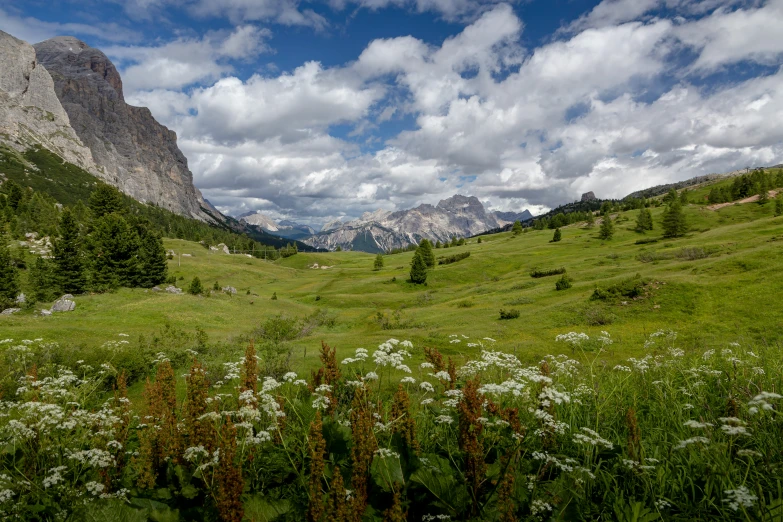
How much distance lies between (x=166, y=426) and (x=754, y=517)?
7.21 meters

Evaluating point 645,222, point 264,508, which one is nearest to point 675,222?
point 645,222

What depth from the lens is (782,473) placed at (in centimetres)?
422

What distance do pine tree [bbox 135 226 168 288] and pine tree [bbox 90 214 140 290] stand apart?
88.1 inches

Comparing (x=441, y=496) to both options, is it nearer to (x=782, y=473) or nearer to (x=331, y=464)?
(x=331, y=464)

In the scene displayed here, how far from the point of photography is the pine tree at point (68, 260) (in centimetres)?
5238

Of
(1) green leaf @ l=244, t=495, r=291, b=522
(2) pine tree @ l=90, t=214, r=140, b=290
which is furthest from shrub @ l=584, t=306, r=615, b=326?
(2) pine tree @ l=90, t=214, r=140, b=290

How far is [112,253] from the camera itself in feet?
181

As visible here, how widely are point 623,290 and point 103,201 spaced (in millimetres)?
83711

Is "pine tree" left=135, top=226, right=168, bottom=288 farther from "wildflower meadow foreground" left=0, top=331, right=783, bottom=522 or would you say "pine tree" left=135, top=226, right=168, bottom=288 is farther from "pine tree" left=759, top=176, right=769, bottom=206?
"pine tree" left=759, top=176, right=769, bottom=206

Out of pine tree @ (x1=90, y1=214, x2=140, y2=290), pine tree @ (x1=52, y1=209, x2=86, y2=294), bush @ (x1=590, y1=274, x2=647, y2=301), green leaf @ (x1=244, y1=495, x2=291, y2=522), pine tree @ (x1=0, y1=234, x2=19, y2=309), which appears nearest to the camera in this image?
green leaf @ (x1=244, y1=495, x2=291, y2=522)

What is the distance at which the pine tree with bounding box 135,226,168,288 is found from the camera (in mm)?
59500

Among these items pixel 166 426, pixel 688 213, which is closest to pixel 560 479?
pixel 166 426

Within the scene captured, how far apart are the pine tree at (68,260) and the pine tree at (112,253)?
5.90 ft

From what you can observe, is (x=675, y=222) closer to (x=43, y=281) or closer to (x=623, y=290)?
(x=623, y=290)
